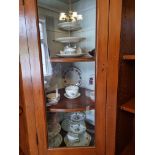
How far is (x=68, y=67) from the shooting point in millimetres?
905

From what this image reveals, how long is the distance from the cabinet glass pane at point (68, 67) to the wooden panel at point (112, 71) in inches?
3.5

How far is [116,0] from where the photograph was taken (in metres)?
0.73

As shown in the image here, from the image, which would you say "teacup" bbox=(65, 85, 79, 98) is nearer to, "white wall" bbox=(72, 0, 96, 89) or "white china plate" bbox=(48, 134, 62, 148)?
"white wall" bbox=(72, 0, 96, 89)

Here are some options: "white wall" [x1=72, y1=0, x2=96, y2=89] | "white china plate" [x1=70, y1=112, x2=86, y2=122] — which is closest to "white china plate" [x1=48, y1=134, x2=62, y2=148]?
"white china plate" [x1=70, y1=112, x2=86, y2=122]

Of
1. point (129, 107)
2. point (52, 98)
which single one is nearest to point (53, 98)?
point (52, 98)

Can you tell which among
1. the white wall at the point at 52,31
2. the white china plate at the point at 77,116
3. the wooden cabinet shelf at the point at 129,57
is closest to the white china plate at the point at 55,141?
the white china plate at the point at 77,116

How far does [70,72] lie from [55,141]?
429 millimetres

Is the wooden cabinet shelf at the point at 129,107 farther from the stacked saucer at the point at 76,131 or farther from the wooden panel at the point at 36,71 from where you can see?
the wooden panel at the point at 36,71

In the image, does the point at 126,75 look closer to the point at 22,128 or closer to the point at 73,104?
the point at 73,104

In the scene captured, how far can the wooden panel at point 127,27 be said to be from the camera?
0.77 meters
